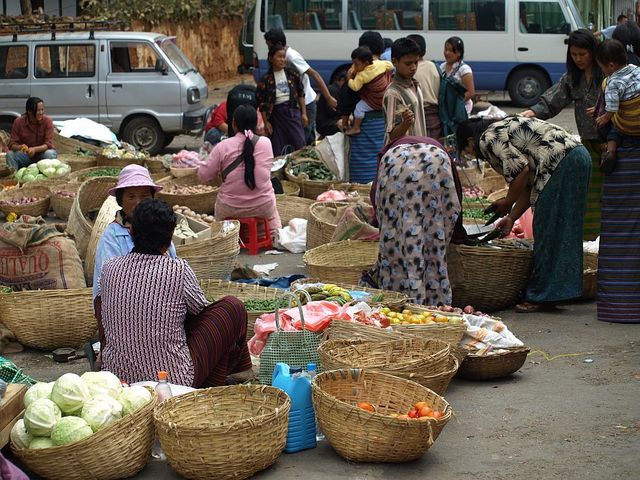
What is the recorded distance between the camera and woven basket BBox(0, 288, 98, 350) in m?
7.12

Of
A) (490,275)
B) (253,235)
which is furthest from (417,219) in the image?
(253,235)

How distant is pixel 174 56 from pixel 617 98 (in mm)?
10670

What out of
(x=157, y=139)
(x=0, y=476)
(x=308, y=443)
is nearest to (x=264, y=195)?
(x=308, y=443)

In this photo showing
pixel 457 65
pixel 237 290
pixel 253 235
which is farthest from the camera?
pixel 457 65

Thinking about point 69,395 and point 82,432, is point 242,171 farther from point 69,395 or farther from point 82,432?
point 82,432

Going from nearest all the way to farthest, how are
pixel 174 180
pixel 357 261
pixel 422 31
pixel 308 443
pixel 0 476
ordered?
1. pixel 0 476
2. pixel 308 443
3. pixel 357 261
4. pixel 174 180
5. pixel 422 31

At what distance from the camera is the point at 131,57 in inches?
663

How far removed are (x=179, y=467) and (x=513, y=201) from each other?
3654mm

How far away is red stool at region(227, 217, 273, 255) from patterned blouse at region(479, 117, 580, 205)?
119 inches

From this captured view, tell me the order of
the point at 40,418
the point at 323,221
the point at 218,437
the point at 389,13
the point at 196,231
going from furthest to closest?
1. the point at 389,13
2. the point at 323,221
3. the point at 196,231
4. the point at 40,418
5. the point at 218,437

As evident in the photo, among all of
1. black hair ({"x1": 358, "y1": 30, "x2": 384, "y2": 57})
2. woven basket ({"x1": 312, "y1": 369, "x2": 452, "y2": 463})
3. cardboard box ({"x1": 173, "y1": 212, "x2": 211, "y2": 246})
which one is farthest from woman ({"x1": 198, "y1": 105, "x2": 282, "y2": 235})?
woven basket ({"x1": 312, "y1": 369, "x2": 452, "y2": 463})

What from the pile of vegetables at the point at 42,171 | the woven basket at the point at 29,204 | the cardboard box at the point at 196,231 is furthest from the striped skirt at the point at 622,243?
the pile of vegetables at the point at 42,171

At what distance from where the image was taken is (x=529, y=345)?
23.3ft

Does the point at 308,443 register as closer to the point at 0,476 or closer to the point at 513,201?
the point at 0,476
